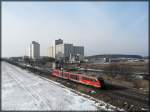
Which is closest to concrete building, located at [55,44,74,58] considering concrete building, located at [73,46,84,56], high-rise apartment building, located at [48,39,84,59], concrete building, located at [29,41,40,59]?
high-rise apartment building, located at [48,39,84,59]

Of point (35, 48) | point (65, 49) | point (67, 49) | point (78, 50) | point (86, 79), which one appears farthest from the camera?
point (35, 48)

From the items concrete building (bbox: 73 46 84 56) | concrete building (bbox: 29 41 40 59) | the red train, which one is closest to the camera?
concrete building (bbox: 73 46 84 56)

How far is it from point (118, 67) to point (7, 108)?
1619 inches

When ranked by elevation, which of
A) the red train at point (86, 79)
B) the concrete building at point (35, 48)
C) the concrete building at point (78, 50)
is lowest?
the red train at point (86, 79)

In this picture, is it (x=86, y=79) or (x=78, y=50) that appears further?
A: (x=86, y=79)

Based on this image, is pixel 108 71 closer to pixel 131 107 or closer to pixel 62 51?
pixel 62 51

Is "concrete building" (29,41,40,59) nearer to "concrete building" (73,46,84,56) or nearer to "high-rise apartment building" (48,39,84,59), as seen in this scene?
"high-rise apartment building" (48,39,84,59)

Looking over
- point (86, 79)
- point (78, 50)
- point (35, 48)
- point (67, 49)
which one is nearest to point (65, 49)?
point (67, 49)

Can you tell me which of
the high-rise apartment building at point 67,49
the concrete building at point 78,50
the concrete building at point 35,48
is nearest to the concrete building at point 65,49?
the high-rise apartment building at point 67,49

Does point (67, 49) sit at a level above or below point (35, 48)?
below

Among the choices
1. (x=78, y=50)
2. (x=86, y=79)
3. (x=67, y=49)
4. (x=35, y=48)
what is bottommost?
(x=86, y=79)

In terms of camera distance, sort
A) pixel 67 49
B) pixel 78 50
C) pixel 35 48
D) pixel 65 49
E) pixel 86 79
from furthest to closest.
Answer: pixel 35 48
pixel 86 79
pixel 78 50
pixel 65 49
pixel 67 49

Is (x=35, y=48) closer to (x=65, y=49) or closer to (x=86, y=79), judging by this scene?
(x=86, y=79)

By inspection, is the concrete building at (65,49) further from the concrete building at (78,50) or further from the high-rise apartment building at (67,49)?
the concrete building at (78,50)
